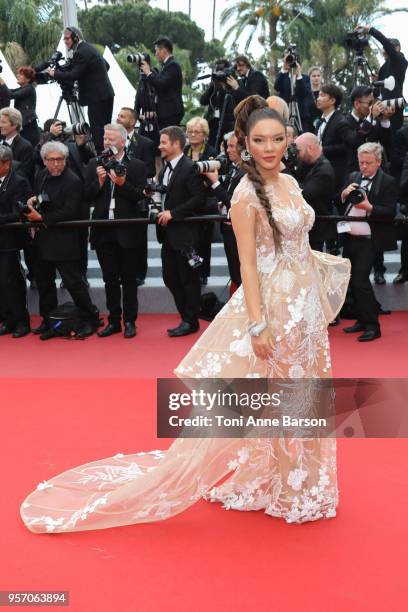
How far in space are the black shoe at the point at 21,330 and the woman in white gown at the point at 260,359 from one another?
3.53 meters

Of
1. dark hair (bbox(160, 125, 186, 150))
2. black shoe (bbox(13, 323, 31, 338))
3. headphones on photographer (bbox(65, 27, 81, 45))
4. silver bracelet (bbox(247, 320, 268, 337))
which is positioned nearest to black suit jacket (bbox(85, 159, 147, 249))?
dark hair (bbox(160, 125, 186, 150))

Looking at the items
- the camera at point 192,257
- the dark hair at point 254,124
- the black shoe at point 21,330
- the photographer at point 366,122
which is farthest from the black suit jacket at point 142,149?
the dark hair at point 254,124

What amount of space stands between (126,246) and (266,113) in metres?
3.48

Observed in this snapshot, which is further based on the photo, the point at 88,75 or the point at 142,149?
the point at 88,75

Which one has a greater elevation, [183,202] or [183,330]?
[183,202]

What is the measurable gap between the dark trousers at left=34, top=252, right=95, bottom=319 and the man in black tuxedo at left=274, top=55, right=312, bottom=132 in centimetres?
372

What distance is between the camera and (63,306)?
279 inches

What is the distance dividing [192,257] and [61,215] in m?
1.15

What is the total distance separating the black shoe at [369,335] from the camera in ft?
21.0

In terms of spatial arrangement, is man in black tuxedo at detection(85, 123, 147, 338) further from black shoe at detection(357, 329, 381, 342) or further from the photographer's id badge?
black shoe at detection(357, 329, 381, 342)

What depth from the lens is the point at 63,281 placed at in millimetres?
6902

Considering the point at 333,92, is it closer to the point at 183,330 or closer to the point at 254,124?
the point at 183,330

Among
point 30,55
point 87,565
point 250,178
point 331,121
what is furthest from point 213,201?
point 30,55

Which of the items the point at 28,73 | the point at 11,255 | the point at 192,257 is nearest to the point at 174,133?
the point at 192,257
